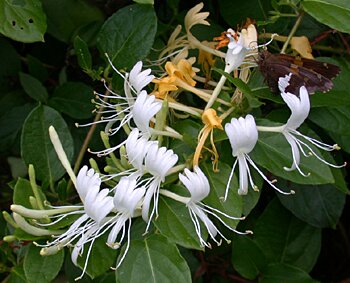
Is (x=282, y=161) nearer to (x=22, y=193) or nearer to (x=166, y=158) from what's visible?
(x=166, y=158)

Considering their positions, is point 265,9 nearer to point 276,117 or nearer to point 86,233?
point 276,117

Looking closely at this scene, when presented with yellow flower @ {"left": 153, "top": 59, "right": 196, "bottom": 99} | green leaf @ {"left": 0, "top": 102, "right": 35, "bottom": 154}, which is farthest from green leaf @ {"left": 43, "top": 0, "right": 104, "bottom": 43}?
yellow flower @ {"left": 153, "top": 59, "right": 196, "bottom": 99}

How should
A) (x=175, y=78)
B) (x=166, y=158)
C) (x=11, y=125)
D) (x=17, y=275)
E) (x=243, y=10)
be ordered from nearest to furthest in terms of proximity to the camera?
(x=166, y=158) < (x=175, y=78) < (x=17, y=275) < (x=243, y=10) < (x=11, y=125)

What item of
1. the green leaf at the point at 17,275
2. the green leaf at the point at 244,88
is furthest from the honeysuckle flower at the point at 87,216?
the green leaf at the point at 244,88

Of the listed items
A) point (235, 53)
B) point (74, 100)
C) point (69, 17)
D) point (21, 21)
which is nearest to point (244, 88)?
point (235, 53)

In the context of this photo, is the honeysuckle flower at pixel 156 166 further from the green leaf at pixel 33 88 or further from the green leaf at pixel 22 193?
the green leaf at pixel 33 88

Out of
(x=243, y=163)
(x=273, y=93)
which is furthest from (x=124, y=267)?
(x=273, y=93)
